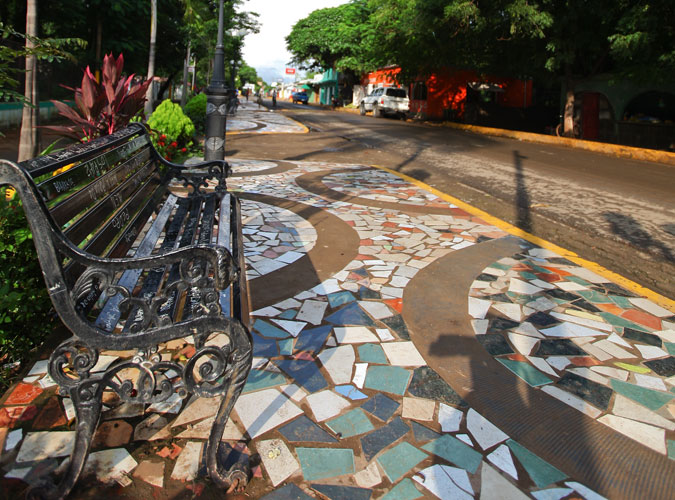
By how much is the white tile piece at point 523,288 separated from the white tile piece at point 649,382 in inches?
46.9

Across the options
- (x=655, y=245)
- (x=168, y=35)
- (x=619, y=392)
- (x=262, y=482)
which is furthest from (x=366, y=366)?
(x=168, y=35)

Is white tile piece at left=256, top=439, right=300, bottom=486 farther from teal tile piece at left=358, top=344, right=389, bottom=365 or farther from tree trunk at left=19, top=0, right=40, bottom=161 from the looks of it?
tree trunk at left=19, top=0, right=40, bottom=161

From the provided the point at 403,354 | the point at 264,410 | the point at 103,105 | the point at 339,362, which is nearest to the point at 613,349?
the point at 403,354

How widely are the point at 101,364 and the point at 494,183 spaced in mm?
7920

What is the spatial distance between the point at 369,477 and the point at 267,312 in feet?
5.32

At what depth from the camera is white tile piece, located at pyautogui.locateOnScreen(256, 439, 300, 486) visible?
2.03 metres

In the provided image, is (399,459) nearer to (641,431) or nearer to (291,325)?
(641,431)

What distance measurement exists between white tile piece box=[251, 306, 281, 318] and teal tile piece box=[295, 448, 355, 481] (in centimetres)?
135

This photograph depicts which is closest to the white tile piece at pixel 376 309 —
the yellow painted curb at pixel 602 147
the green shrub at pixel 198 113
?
the yellow painted curb at pixel 602 147

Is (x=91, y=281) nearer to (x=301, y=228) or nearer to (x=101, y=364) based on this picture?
(x=101, y=364)

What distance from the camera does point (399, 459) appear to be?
2139 millimetres

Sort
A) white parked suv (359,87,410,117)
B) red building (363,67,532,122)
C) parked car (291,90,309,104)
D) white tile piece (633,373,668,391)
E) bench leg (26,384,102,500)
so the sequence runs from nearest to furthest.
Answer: bench leg (26,384,102,500) → white tile piece (633,373,668,391) → red building (363,67,532,122) → white parked suv (359,87,410,117) → parked car (291,90,309,104)

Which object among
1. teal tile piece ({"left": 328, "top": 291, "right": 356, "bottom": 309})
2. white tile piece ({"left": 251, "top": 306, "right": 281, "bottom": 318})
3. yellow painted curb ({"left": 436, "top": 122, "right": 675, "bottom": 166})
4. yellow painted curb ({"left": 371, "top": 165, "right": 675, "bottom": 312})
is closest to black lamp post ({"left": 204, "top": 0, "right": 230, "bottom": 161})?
yellow painted curb ({"left": 371, "top": 165, "right": 675, "bottom": 312})

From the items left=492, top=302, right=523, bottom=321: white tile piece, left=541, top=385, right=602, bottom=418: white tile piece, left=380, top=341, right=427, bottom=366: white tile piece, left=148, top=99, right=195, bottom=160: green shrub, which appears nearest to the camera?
left=541, top=385, right=602, bottom=418: white tile piece
